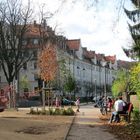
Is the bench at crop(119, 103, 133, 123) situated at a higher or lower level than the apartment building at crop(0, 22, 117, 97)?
lower

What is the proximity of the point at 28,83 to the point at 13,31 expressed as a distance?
144ft

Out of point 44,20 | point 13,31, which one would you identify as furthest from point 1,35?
point 44,20

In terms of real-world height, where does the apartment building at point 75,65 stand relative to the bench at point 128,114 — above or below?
above

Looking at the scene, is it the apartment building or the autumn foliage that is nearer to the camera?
the autumn foliage

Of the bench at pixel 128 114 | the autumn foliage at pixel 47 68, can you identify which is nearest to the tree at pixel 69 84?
the autumn foliage at pixel 47 68

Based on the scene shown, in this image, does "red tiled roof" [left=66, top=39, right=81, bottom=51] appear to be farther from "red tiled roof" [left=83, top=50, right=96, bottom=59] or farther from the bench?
the bench

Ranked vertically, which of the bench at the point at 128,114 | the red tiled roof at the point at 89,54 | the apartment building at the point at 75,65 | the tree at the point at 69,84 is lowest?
the bench at the point at 128,114

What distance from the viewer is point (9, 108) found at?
51.2 meters

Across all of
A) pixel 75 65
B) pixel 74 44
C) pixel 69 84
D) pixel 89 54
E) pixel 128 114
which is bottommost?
pixel 128 114

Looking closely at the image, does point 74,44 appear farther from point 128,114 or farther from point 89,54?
point 128,114

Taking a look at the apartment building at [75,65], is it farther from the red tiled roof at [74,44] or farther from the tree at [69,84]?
the tree at [69,84]

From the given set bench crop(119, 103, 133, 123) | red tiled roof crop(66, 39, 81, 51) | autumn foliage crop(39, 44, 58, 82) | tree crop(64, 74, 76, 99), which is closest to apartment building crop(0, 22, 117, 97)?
red tiled roof crop(66, 39, 81, 51)

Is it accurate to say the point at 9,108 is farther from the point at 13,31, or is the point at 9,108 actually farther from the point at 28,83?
the point at 28,83

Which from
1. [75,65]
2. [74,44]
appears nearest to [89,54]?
[74,44]
